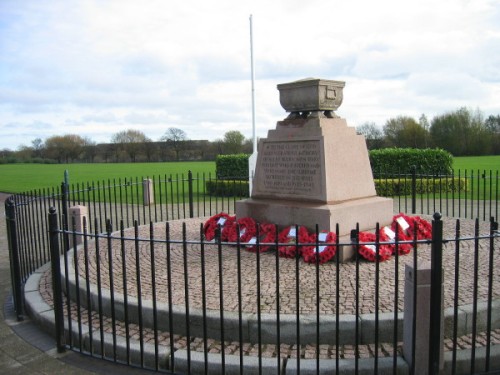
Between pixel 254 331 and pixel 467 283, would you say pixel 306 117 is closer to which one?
pixel 467 283

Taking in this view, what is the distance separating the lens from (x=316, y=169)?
7316 millimetres

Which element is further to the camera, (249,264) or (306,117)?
(306,117)

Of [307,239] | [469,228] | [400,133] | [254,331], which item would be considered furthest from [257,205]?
[400,133]

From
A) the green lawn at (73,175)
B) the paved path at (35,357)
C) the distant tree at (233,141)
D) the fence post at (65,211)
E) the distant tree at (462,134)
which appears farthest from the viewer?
the distant tree at (462,134)

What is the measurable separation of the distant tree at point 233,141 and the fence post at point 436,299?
50.5 m

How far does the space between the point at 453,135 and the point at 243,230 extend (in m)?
59.1

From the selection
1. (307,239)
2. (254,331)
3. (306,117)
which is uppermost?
(306,117)

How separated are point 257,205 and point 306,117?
69.3 inches

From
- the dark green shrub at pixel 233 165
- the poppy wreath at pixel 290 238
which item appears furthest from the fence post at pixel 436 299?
the dark green shrub at pixel 233 165

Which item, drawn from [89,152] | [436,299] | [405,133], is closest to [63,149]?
[89,152]

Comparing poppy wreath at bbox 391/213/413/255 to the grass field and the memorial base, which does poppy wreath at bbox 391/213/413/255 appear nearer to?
the memorial base

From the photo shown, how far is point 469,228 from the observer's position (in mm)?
9031

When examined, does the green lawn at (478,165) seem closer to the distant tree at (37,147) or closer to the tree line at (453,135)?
the tree line at (453,135)

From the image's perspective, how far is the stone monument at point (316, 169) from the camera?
7.20 m
